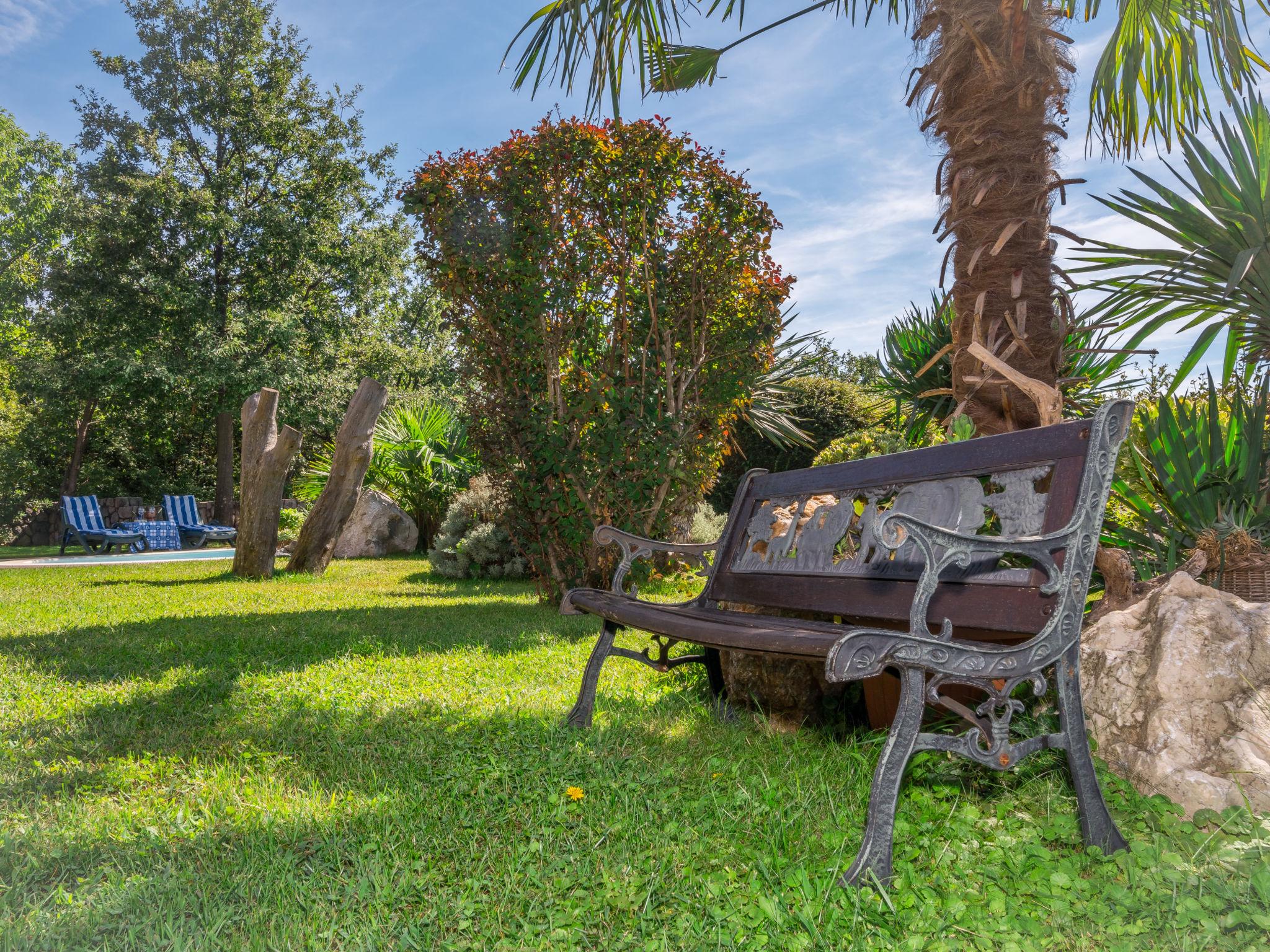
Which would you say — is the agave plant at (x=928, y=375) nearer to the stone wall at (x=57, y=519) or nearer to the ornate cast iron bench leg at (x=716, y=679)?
the ornate cast iron bench leg at (x=716, y=679)

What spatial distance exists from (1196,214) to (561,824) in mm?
4384

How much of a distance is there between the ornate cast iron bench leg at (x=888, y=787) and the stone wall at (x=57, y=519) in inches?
790

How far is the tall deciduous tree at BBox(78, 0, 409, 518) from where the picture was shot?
19.4m

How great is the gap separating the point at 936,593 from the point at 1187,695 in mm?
740

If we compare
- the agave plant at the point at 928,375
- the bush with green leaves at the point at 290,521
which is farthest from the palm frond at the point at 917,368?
the bush with green leaves at the point at 290,521

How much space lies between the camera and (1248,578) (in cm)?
315

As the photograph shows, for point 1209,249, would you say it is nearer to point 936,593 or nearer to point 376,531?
point 936,593

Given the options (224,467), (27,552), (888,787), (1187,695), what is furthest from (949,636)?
(224,467)

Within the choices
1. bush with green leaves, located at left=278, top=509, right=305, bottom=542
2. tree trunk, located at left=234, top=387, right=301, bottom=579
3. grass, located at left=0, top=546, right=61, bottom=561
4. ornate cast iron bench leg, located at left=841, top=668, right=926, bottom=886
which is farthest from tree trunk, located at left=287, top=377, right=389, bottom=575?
ornate cast iron bench leg, located at left=841, top=668, right=926, bottom=886

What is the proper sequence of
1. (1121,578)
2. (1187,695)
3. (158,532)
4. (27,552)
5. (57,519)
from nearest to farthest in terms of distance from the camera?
(1187,695) < (1121,578) < (158,532) < (27,552) < (57,519)

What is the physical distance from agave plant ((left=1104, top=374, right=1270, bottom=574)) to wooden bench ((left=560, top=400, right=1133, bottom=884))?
758mm

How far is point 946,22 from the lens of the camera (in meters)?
4.17

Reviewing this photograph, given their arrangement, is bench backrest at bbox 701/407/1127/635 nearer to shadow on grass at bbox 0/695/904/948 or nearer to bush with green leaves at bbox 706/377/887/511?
shadow on grass at bbox 0/695/904/948

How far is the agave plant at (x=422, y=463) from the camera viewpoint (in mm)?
14312
